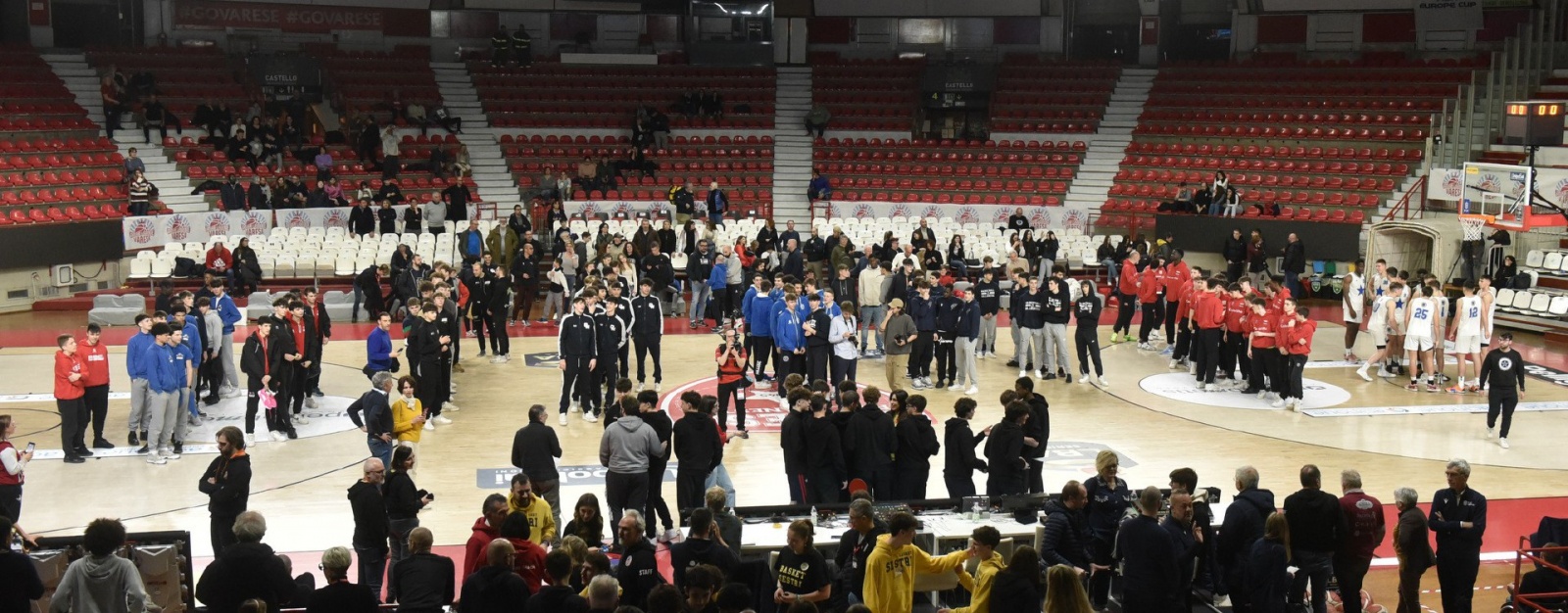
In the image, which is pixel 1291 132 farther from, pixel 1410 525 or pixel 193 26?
pixel 193 26

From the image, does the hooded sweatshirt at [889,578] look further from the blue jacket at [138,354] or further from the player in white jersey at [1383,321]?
the player in white jersey at [1383,321]

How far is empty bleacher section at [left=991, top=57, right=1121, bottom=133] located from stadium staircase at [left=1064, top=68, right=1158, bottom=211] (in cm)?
29

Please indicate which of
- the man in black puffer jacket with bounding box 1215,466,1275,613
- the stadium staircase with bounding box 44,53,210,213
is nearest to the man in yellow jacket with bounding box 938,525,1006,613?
the man in black puffer jacket with bounding box 1215,466,1275,613

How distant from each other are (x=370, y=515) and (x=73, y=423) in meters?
6.10

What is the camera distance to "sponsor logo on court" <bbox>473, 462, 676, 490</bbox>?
13.5m

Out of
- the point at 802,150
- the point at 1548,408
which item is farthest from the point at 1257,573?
the point at 802,150

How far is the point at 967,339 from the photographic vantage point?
17703mm

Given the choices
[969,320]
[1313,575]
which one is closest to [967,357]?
[969,320]

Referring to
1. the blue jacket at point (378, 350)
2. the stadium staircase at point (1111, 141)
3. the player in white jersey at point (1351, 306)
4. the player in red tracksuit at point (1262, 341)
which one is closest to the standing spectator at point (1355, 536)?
the player in red tracksuit at point (1262, 341)

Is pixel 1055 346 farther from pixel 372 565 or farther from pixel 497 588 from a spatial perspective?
pixel 497 588

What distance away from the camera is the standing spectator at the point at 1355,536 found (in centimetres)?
984

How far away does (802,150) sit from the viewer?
34594mm

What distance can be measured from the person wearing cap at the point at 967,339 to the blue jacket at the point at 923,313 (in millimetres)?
342

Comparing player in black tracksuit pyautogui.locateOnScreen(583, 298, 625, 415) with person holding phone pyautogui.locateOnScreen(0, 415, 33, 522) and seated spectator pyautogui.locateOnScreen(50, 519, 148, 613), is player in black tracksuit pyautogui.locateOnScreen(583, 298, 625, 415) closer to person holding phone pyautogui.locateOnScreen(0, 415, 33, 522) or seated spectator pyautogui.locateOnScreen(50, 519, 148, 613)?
person holding phone pyautogui.locateOnScreen(0, 415, 33, 522)
